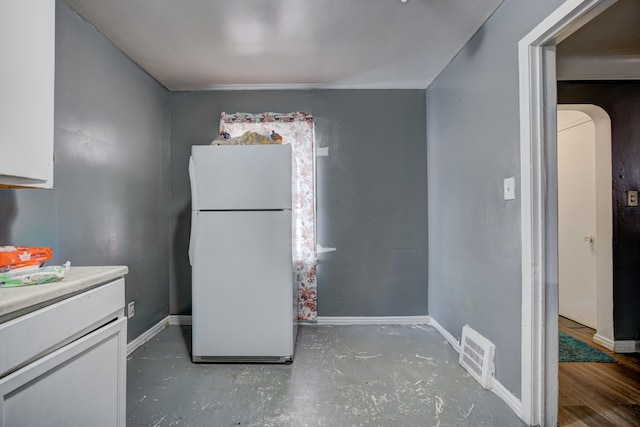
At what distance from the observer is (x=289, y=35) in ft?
6.64

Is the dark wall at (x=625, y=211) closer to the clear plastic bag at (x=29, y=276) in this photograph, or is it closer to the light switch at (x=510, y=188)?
the light switch at (x=510, y=188)

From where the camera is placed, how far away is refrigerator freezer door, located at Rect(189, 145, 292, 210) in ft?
6.77

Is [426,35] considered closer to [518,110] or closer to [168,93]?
[518,110]

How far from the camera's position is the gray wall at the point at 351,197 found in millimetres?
2893

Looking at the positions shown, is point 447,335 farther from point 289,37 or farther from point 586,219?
point 289,37

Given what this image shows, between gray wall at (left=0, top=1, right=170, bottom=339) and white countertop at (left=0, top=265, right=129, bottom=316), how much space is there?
2.04ft

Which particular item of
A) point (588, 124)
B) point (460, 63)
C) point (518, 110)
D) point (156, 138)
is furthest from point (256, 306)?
point (588, 124)

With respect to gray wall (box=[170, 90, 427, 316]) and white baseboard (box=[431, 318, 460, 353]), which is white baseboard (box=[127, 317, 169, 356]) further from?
white baseboard (box=[431, 318, 460, 353])

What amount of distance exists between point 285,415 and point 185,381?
733 mm

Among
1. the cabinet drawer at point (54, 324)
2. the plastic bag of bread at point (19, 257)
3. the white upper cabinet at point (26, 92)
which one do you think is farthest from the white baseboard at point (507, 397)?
the white upper cabinet at point (26, 92)

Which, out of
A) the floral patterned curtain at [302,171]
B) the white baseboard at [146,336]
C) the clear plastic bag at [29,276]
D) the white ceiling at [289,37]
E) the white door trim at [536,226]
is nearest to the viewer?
the clear plastic bag at [29,276]

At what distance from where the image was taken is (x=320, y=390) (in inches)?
70.2

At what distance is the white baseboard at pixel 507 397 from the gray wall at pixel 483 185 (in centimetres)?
4

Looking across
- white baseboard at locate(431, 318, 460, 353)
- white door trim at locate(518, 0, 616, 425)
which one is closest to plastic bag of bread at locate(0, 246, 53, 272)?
white door trim at locate(518, 0, 616, 425)
